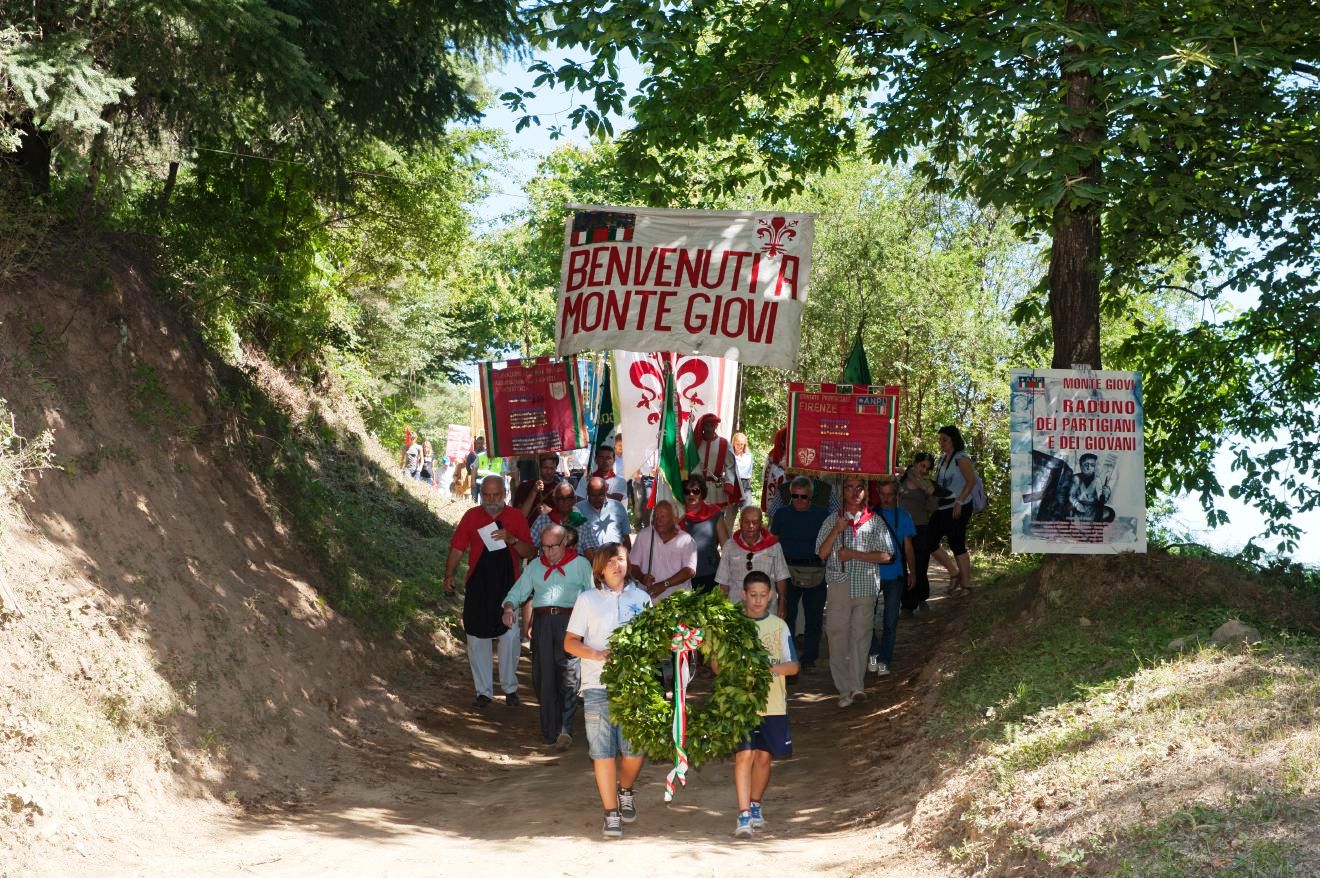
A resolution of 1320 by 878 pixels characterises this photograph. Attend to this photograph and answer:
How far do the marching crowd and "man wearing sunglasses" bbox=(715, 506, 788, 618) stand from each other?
0.05 feet

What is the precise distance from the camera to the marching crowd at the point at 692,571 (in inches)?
356

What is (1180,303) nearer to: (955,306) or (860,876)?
(955,306)

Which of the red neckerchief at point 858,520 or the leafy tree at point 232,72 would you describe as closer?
the leafy tree at point 232,72

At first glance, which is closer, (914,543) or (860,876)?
(860,876)

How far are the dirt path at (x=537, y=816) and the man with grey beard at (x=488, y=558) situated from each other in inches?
37.6

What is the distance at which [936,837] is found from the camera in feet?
26.7

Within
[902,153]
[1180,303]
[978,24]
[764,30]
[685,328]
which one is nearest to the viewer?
[978,24]

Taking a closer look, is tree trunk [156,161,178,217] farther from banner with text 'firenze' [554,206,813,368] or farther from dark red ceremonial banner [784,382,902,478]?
dark red ceremonial banner [784,382,902,478]

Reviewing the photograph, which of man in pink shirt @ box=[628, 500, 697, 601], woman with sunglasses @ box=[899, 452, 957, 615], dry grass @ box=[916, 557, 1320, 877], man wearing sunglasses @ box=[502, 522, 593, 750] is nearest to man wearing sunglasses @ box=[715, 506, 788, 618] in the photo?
man in pink shirt @ box=[628, 500, 697, 601]

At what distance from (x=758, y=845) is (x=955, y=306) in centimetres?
1800

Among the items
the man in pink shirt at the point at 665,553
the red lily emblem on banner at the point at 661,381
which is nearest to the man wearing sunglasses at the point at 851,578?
the man in pink shirt at the point at 665,553

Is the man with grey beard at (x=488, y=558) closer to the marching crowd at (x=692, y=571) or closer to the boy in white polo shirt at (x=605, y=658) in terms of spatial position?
the marching crowd at (x=692, y=571)

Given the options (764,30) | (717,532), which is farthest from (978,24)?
(717,532)

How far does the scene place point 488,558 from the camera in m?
12.9
